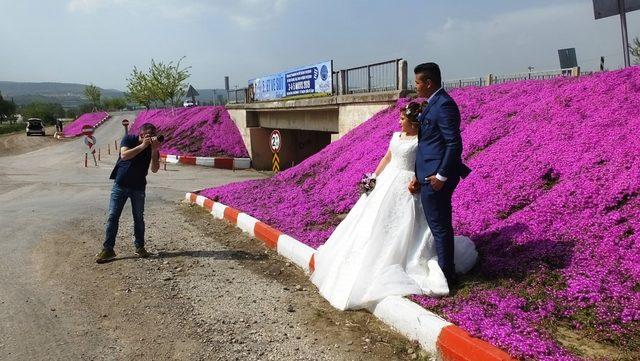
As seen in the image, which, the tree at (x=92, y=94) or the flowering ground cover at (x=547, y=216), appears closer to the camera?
the flowering ground cover at (x=547, y=216)

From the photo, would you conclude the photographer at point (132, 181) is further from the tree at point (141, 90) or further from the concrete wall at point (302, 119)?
the tree at point (141, 90)

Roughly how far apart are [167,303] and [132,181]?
2.33 metres

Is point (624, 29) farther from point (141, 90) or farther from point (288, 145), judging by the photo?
point (141, 90)

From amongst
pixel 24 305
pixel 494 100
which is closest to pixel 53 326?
pixel 24 305

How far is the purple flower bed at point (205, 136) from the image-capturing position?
28.3 meters

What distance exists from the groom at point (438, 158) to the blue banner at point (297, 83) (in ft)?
48.3

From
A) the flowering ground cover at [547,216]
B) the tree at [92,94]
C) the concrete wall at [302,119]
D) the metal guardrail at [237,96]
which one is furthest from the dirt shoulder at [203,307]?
the tree at [92,94]

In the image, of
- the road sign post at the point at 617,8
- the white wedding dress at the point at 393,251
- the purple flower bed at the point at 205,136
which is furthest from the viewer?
the purple flower bed at the point at 205,136

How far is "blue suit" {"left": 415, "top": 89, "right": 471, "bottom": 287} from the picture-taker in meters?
4.15

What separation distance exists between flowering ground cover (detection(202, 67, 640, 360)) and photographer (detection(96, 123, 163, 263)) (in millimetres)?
2132

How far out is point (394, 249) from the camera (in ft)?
14.9

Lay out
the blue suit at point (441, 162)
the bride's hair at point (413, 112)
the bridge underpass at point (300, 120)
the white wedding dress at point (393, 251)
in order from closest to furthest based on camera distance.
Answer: the blue suit at point (441, 162)
the white wedding dress at point (393, 251)
the bride's hair at point (413, 112)
the bridge underpass at point (300, 120)

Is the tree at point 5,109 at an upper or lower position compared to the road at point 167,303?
upper

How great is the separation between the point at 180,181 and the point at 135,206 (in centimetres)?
1121
